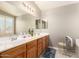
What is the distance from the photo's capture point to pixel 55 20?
5.01m

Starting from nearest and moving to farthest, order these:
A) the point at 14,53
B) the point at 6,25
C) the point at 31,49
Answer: the point at 14,53 < the point at 6,25 < the point at 31,49

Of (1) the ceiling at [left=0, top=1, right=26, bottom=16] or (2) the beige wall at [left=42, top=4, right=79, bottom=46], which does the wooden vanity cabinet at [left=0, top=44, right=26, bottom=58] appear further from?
(2) the beige wall at [left=42, top=4, right=79, bottom=46]

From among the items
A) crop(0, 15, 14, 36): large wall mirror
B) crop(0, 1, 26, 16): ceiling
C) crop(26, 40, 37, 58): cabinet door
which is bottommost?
crop(26, 40, 37, 58): cabinet door

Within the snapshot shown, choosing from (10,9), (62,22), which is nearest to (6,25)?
(10,9)

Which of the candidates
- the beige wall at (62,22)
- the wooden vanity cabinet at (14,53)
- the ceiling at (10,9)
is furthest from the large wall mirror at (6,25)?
the beige wall at (62,22)

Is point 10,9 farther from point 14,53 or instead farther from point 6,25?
point 14,53

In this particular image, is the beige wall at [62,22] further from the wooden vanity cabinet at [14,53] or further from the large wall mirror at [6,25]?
the wooden vanity cabinet at [14,53]

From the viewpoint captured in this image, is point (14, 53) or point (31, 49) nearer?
point (14, 53)

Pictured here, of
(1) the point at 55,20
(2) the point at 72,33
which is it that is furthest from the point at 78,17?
(1) the point at 55,20

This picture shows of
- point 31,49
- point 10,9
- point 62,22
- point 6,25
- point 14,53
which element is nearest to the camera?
point 14,53

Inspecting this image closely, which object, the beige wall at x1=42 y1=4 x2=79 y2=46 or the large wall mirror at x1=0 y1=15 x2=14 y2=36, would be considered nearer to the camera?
the large wall mirror at x1=0 y1=15 x2=14 y2=36

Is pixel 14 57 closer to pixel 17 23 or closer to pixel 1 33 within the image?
pixel 1 33

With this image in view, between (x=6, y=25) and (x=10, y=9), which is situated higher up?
(x=10, y=9)

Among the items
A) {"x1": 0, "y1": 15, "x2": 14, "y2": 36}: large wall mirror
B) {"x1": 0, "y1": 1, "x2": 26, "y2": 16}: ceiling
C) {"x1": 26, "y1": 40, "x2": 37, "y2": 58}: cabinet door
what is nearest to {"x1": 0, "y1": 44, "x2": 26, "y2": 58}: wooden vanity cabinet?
{"x1": 26, "y1": 40, "x2": 37, "y2": 58}: cabinet door
